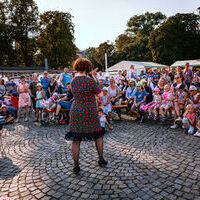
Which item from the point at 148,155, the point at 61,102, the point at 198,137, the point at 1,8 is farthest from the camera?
the point at 1,8

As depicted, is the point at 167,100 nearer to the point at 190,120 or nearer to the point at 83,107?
the point at 190,120

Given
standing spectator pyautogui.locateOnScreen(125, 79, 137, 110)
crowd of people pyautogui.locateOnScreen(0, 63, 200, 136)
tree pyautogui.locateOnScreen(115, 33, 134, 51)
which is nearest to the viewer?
crowd of people pyautogui.locateOnScreen(0, 63, 200, 136)

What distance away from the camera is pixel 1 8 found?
30.0 metres

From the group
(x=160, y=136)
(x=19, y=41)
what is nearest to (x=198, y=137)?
(x=160, y=136)

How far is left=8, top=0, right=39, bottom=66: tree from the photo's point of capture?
30.8 metres

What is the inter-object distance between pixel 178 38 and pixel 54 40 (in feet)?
89.3

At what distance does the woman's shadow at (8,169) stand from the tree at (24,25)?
33.1 metres

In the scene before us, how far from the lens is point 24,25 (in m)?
31.6

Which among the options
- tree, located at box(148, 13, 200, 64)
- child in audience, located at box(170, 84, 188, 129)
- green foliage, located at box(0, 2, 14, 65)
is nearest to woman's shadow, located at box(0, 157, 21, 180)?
child in audience, located at box(170, 84, 188, 129)

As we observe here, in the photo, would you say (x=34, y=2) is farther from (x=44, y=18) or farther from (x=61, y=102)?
(x=61, y=102)

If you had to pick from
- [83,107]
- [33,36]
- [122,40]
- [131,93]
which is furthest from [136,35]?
[83,107]

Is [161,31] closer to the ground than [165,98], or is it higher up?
higher up

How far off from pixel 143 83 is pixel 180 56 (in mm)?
37477

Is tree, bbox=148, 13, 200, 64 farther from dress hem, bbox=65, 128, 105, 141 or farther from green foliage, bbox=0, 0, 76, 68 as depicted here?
dress hem, bbox=65, 128, 105, 141
